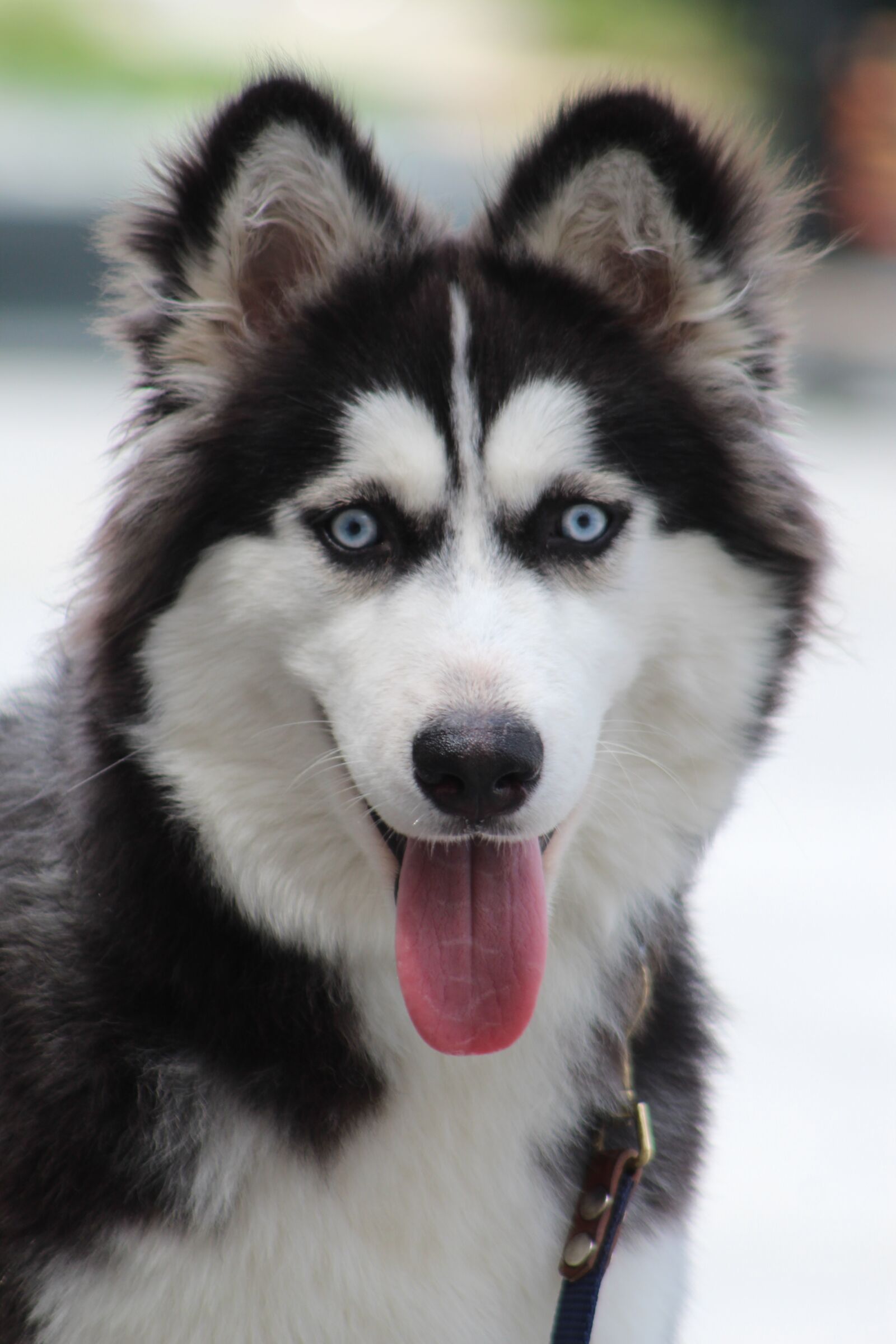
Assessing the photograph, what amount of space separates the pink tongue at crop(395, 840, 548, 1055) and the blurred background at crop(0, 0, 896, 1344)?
0.46 metres

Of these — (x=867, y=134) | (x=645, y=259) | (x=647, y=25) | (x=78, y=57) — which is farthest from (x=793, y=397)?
(x=647, y=25)

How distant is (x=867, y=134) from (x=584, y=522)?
9795 millimetres

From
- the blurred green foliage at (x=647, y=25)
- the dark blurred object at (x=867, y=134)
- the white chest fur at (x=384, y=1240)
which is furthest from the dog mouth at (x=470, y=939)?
the blurred green foliage at (x=647, y=25)

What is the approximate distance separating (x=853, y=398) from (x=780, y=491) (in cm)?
Result: 768

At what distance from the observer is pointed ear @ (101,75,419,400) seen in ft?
6.59

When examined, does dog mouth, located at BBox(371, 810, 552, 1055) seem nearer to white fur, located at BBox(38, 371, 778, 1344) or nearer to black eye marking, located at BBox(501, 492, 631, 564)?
white fur, located at BBox(38, 371, 778, 1344)

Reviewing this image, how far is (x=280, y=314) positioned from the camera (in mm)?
2127

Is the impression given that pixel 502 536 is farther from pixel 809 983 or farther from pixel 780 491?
pixel 809 983

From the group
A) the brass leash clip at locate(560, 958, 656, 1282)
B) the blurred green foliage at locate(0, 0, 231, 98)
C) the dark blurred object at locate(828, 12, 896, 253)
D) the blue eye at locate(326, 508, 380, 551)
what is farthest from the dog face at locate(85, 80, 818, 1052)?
the blurred green foliage at locate(0, 0, 231, 98)

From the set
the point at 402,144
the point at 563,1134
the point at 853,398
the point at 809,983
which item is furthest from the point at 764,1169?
the point at 402,144

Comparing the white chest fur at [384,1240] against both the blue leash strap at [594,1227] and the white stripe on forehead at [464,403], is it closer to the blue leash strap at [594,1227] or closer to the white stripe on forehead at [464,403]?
the blue leash strap at [594,1227]

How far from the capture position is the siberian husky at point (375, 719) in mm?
1934

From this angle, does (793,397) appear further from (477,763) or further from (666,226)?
(477,763)

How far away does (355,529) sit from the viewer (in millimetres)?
1969
